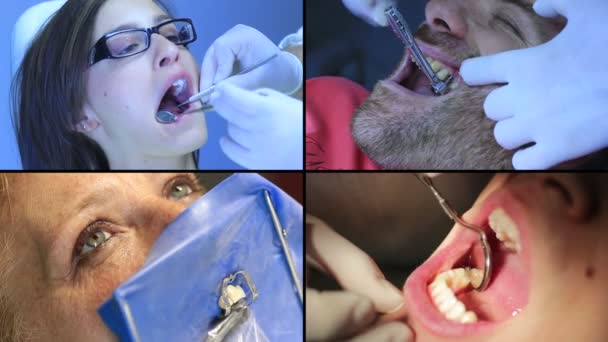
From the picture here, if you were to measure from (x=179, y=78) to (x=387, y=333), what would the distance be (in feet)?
1.80

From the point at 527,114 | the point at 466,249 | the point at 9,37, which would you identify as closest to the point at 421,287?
the point at 466,249

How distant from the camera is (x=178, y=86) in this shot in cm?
111

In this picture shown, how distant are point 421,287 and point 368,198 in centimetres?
17

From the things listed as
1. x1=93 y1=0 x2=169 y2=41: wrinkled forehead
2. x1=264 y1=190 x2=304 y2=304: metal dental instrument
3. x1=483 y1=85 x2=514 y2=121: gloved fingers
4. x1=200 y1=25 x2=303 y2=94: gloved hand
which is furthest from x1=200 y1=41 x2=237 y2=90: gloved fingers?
x1=483 y1=85 x2=514 y2=121: gloved fingers

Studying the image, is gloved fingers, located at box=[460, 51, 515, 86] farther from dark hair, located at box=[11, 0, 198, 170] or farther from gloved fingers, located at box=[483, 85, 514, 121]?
dark hair, located at box=[11, 0, 198, 170]

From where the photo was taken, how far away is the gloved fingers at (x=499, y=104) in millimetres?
1079

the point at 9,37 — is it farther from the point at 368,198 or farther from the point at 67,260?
the point at 368,198

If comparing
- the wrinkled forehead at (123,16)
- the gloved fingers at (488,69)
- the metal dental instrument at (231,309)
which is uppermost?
the wrinkled forehead at (123,16)

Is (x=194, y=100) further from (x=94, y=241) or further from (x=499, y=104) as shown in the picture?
(x=499, y=104)

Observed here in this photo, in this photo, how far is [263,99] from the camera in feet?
3.63

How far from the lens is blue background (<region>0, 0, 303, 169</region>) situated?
1.11 metres

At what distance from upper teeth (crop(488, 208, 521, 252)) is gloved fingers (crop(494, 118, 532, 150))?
0.12 m

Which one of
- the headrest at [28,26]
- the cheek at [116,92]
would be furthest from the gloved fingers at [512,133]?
the headrest at [28,26]

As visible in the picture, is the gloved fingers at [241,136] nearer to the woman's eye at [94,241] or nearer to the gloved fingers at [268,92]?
the gloved fingers at [268,92]
